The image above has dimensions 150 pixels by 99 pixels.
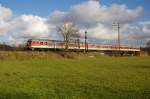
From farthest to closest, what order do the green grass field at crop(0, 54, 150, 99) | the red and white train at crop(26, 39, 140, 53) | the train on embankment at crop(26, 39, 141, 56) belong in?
the train on embankment at crop(26, 39, 141, 56) < the red and white train at crop(26, 39, 140, 53) < the green grass field at crop(0, 54, 150, 99)

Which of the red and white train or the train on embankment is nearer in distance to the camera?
the red and white train

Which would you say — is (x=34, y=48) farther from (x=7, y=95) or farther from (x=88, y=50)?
(x=7, y=95)

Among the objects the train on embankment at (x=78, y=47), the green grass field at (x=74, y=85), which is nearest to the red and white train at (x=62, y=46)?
the train on embankment at (x=78, y=47)

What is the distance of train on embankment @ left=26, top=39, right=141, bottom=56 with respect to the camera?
2681 inches

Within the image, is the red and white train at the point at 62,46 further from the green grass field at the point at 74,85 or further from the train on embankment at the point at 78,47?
the green grass field at the point at 74,85

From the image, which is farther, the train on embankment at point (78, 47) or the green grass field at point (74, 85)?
the train on embankment at point (78, 47)

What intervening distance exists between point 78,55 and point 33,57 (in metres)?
14.1

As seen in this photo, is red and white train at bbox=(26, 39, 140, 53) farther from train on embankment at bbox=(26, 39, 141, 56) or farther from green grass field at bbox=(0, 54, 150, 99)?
green grass field at bbox=(0, 54, 150, 99)

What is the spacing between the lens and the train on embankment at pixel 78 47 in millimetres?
68106

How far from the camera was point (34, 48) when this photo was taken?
229ft

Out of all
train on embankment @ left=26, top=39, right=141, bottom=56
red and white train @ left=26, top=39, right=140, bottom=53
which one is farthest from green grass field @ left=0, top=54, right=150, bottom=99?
train on embankment @ left=26, top=39, right=141, bottom=56

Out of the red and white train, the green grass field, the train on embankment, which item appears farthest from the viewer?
the train on embankment

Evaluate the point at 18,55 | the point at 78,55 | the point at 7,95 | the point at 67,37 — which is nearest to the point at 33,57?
the point at 18,55

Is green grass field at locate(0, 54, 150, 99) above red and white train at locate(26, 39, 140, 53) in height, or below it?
below
